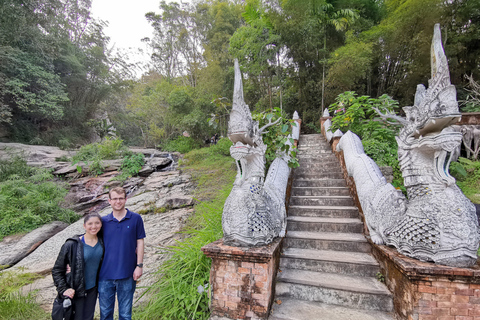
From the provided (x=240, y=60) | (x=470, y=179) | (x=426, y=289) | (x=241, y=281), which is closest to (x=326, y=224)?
(x=426, y=289)

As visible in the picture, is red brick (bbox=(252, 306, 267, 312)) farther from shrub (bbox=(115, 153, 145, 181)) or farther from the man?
shrub (bbox=(115, 153, 145, 181))

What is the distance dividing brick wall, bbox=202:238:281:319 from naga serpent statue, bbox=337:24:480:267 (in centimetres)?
119

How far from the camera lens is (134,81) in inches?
667

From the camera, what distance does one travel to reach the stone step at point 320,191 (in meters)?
3.34

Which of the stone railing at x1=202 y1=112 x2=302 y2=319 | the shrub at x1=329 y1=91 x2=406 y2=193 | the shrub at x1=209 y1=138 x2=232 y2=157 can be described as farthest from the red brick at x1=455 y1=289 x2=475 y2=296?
the shrub at x1=209 y1=138 x2=232 y2=157

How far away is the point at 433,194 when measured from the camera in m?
1.72

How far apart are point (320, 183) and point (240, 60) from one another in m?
6.75

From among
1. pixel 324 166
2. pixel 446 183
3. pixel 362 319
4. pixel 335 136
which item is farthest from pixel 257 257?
pixel 335 136

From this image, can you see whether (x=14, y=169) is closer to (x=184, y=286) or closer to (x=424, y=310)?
(x=184, y=286)

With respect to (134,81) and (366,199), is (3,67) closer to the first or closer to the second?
(134,81)

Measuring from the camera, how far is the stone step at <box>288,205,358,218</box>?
115 inches

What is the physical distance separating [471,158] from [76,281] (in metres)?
8.08

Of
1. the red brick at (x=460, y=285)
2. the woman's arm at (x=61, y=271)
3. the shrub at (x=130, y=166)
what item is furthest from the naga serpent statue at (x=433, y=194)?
the shrub at (x=130, y=166)

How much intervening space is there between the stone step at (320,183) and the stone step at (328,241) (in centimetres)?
108
